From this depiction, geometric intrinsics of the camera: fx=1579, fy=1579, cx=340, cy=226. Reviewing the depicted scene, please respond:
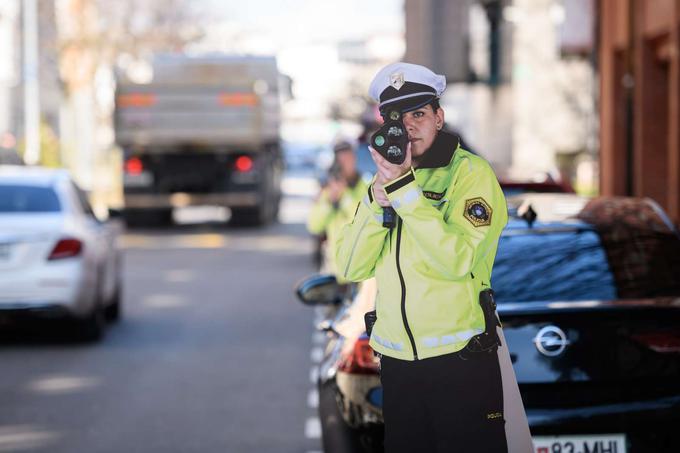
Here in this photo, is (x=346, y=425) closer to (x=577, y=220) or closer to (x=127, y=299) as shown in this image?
(x=577, y=220)

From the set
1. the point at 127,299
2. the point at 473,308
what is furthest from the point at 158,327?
the point at 473,308

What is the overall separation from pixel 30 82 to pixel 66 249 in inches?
814

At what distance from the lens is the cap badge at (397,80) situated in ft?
15.5

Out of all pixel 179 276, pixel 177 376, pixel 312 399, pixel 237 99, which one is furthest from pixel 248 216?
pixel 312 399

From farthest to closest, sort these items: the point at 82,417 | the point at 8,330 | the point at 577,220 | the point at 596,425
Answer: the point at 8,330 → the point at 82,417 → the point at 577,220 → the point at 596,425

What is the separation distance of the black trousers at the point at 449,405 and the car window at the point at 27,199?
881 cm

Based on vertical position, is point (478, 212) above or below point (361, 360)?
above

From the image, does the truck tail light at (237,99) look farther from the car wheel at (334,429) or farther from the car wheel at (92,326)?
the car wheel at (334,429)

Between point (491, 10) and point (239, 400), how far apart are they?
43.9 feet

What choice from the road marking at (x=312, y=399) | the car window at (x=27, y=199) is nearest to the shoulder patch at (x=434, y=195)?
the road marking at (x=312, y=399)

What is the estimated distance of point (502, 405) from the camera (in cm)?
460

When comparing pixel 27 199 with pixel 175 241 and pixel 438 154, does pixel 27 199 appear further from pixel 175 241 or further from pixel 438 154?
pixel 175 241

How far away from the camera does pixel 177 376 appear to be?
11.2 m

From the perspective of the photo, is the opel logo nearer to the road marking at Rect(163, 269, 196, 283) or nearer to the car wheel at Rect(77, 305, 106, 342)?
the car wheel at Rect(77, 305, 106, 342)
